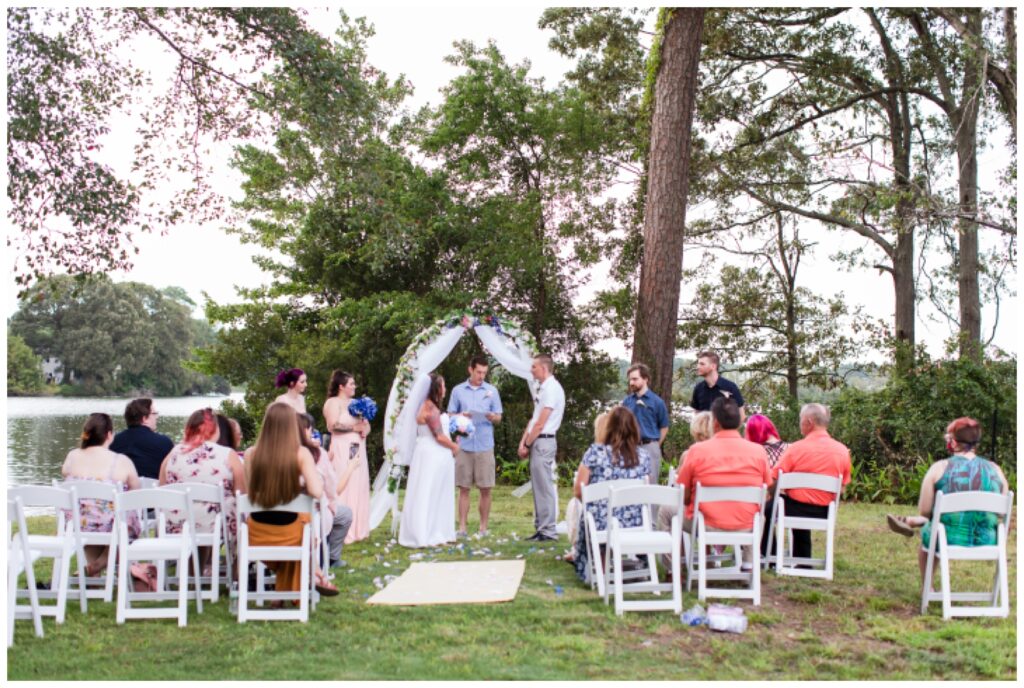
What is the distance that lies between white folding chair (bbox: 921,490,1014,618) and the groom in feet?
11.1

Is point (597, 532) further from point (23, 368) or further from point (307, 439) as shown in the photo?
point (23, 368)

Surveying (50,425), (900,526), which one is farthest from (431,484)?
(50,425)

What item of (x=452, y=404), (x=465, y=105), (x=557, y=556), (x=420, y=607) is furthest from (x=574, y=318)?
(x=420, y=607)

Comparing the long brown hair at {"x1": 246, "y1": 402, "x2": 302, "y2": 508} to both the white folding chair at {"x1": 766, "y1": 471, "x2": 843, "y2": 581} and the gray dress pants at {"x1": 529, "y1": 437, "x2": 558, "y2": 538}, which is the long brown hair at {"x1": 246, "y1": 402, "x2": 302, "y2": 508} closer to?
the gray dress pants at {"x1": 529, "y1": 437, "x2": 558, "y2": 538}

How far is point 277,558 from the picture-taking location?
543cm

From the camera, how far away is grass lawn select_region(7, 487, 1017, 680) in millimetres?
4523

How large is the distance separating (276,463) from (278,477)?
0.27ft

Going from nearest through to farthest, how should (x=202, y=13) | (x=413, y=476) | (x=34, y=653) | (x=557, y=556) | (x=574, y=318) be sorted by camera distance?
(x=34, y=653) → (x=557, y=556) → (x=413, y=476) → (x=202, y=13) → (x=574, y=318)

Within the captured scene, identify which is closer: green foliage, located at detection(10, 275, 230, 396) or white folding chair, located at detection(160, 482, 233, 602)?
white folding chair, located at detection(160, 482, 233, 602)

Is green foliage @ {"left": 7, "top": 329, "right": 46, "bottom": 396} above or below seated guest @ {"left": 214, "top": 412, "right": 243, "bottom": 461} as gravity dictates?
above

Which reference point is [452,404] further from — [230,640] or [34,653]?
[34,653]

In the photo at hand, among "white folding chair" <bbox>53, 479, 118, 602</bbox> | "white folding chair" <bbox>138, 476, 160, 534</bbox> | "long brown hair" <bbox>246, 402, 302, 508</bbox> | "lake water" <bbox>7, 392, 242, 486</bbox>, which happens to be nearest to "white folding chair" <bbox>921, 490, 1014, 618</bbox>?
"long brown hair" <bbox>246, 402, 302, 508</bbox>

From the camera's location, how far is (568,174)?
55.7ft

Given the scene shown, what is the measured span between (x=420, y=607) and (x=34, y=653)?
82.6 inches
